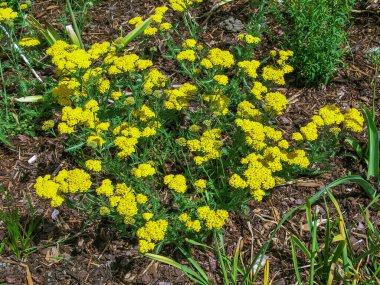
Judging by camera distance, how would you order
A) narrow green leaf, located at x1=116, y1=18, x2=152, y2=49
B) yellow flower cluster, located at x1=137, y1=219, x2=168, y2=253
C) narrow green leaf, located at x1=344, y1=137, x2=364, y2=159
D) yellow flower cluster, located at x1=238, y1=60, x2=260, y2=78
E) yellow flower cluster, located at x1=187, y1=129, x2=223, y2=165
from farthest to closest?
narrow green leaf, located at x1=116, y1=18, x2=152, y2=49 < narrow green leaf, located at x1=344, y1=137, x2=364, y2=159 < yellow flower cluster, located at x1=238, y1=60, x2=260, y2=78 < yellow flower cluster, located at x1=187, y1=129, x2=223, y2=165 < yellow flower cluster, located at x1=137, y1=219, x2=168, y2=253

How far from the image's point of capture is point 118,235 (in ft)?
10.7

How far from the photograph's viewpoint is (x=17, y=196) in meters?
3.54

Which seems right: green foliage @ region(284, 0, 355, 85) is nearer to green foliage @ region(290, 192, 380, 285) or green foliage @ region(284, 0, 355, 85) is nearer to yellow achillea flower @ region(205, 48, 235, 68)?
yellow achillea flower @ region(205, 48, 235, 68)

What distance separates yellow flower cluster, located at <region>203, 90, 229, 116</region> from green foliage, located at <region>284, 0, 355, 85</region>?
907 mm

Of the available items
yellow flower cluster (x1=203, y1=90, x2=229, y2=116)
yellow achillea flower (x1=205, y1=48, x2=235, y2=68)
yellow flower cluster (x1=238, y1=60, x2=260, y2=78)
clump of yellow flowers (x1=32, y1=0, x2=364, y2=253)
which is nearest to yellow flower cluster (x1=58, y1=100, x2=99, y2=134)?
clump of yellow flowers (x1=32, y1=0, x2=364, y2=253)

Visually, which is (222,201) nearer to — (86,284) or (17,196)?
(86,284)

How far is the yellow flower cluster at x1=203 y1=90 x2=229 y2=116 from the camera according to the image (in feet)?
11.1

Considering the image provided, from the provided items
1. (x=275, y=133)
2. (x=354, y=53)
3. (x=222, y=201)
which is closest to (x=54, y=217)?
(x=222, y=201)

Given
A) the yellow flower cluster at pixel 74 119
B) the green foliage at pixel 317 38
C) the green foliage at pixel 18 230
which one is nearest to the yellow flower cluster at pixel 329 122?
the green foliage at pixel 317 38

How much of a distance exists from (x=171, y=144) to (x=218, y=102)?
1.68ft

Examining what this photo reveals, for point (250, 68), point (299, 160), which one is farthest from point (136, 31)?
point (299, 160)

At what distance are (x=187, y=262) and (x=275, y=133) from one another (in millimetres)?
1006

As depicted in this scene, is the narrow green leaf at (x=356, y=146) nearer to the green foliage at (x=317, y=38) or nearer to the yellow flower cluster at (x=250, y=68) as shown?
the green foliage at (x=317, y=38)

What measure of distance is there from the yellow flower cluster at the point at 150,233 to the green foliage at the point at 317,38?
1966 millimetres
